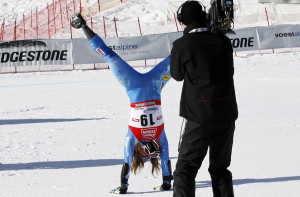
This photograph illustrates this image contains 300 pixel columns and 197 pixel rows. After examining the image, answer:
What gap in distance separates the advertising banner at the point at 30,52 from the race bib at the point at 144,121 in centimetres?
1905

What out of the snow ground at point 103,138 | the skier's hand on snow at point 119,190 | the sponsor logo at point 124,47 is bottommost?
the skier's hand on snow at point 119,190

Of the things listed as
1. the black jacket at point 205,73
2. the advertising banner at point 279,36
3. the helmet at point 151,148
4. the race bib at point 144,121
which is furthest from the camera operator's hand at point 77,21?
the advertising banner at point 279,36

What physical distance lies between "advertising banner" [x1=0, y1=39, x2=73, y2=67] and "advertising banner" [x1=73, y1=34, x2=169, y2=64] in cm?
61

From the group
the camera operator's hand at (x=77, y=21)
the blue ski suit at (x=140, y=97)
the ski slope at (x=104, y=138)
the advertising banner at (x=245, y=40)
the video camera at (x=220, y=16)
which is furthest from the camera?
the advertising banner at (x=245, y=40)

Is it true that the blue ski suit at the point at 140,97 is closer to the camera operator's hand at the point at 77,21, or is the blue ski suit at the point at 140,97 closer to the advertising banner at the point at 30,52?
the camera operator's hand at the point at 77,21

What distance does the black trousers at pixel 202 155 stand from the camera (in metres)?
4.12

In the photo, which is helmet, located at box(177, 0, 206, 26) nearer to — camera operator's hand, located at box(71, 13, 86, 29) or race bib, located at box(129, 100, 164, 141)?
camera operator's hand, located at box(71, 13, 86, 29)

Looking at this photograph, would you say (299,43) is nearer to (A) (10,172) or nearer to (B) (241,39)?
(B) (241,39)

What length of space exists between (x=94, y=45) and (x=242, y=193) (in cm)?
213

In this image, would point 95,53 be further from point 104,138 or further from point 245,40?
point 104,138

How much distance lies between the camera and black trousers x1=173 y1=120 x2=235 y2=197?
4.12m

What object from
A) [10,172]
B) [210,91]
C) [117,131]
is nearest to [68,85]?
[117,131]

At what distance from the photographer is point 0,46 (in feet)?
78.8

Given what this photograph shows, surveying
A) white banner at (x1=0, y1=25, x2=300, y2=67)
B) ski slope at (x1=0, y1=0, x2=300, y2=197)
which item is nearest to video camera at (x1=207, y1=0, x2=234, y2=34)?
ski slope at (x1=0, y1=0, x2=300, y2=197)
